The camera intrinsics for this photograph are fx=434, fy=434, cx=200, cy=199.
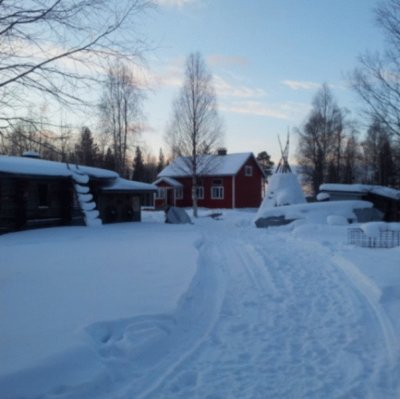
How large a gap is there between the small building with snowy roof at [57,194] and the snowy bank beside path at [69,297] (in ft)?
14.4

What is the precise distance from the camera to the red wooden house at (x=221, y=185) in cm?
4056

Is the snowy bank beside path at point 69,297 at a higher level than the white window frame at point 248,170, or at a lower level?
lower

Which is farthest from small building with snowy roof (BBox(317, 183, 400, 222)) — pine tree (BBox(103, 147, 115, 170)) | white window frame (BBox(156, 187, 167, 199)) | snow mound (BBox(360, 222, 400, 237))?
pine tree (BBox(103, 147, 115, 170))

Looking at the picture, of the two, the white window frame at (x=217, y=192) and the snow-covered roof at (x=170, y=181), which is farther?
the snow-covered roof at (x=170, y=181)

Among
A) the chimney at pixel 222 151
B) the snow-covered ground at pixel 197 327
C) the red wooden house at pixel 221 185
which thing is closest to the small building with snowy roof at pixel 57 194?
the snow-covered ground at pixel 197 327

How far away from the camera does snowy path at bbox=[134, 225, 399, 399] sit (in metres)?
4.09

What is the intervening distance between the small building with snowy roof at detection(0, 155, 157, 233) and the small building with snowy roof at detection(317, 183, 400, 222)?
36.6ft

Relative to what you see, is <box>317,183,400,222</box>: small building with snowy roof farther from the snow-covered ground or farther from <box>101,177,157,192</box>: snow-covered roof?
the snow-covered ground

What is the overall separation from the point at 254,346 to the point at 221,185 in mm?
35916

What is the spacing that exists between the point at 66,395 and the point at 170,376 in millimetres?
1040

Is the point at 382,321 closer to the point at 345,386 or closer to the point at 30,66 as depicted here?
the point at 345,386

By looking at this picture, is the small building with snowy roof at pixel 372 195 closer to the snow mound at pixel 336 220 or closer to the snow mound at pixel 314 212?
the snow mound at pixel 314 212

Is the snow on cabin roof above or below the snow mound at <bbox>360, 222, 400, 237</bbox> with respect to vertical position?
above

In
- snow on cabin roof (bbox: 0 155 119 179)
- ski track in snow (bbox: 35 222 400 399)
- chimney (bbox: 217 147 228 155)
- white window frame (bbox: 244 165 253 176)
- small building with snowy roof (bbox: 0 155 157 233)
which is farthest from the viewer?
chimney (bbox: 217 147 228 155)
